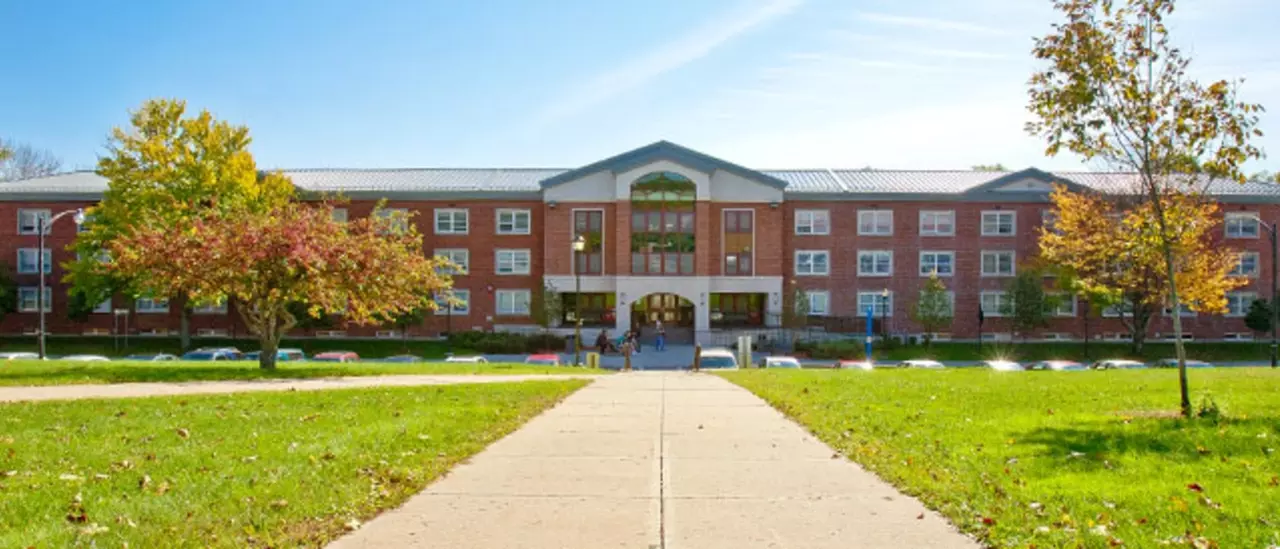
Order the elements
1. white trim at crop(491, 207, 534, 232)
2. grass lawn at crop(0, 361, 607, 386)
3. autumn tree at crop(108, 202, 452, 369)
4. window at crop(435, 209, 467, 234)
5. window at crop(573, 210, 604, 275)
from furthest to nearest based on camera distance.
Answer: window at crop(435, 209, 467, 234) → white trim at crop(491, 207, 534, 232) → window at crop(573, 210, 604, 275) → autumn tree at crop(108, 202, 452, 369) → grass lawn at crop(0, 361, 607, 386)

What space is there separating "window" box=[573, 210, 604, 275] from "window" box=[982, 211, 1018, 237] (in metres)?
23.7

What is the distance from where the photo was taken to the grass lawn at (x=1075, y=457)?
264 inches

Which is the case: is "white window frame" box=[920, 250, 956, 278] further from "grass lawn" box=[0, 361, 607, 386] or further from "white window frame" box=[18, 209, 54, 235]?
"white window frame" box=[18, 209, 54, 235]

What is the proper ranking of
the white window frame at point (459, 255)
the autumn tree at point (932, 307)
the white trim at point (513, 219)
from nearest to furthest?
1. the autumn tree at point (932, 307)
2. the white trim at point (513, 219)
3. the white window frame at point (459, 255)

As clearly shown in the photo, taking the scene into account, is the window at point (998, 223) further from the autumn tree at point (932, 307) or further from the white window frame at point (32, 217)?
the white window frame at point (32, 217)

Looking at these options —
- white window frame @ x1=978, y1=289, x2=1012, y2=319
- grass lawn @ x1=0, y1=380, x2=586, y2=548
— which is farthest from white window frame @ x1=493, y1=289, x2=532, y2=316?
grass lawn @ x1=0, y1=380, x2=586, y2=548

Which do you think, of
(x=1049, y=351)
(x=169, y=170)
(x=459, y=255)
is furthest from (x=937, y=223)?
(x=169, y=170)

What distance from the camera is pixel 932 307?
2156 inches

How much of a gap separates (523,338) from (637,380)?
32.0 metres

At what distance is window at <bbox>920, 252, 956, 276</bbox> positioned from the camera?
200 ft

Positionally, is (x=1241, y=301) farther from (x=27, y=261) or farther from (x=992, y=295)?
(x=27, y=261)

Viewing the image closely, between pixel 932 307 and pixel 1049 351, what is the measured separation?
7.39 meters

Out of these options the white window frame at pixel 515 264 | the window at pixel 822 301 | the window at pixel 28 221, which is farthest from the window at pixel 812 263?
the window at pixel 28 221

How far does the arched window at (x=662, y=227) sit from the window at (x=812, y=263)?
7119 millimetres
